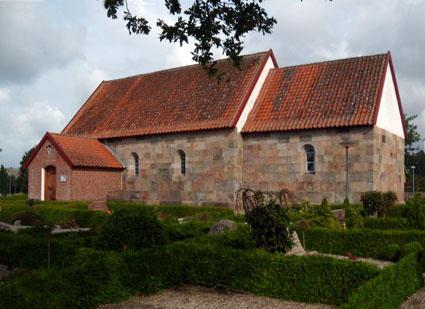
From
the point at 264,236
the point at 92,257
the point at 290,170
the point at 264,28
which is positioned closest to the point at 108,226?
the point at 92,257

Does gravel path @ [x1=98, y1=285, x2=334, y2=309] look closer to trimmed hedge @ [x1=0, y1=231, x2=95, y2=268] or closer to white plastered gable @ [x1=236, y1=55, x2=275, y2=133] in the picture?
trimmed hedge @ [x1=0, y1=231, x2=95, y2=268]

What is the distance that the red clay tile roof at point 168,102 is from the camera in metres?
20.5

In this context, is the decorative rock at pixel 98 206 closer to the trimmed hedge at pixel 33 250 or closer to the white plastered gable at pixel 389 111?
the trimmed hedge at pixel 33 250

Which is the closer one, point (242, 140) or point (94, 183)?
point (242, 140)

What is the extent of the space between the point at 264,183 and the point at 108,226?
11.5 m

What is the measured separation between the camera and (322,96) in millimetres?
19188

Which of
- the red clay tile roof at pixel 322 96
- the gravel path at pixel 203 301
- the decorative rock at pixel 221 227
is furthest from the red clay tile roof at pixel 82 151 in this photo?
the gravel path at pixel 203 301

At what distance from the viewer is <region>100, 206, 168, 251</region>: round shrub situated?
852 centimetres

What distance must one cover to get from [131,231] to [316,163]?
11366 millimetres

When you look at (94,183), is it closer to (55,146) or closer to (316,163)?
(55,146)

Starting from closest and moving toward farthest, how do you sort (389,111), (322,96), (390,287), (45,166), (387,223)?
(390,287)
(387,223)
(322,96)
(389,111)
(45,166)

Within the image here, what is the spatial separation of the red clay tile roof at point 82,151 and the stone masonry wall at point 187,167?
0.86 m

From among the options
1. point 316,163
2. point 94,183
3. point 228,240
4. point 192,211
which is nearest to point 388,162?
point 316,163

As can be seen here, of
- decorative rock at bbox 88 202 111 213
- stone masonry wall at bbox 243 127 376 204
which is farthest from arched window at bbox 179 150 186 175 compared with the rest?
decorative rock at bbox 88 202 111 213
